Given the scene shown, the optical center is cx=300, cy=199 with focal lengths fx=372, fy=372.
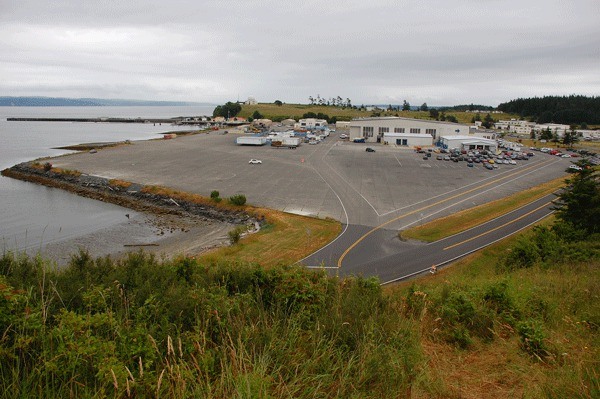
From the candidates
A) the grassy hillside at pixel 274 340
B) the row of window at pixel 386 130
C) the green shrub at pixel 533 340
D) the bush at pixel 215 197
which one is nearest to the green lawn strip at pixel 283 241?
the bush at pixel 215 197

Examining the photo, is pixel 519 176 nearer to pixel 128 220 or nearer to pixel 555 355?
pixel 128 220

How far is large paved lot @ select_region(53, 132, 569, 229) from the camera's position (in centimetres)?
3069

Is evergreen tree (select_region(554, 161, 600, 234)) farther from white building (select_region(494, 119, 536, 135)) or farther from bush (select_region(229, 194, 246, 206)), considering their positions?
white building (select_region(494, 119, 536, 135))

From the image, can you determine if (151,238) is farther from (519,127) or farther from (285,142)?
(519,127)

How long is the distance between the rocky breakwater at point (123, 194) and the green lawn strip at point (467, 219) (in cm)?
1143

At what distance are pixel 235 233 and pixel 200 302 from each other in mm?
19523

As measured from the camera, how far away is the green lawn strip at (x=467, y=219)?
23.8 metres

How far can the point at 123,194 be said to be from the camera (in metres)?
36.5

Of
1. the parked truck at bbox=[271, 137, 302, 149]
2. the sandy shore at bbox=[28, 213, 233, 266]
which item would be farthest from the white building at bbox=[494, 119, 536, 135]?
the sandy shore at bbox=[28, 213, 233, 266]

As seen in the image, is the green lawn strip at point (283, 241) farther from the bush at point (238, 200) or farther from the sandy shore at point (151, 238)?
the bush at point (238, 200)

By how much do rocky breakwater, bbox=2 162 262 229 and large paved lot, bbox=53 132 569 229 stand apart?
225cm

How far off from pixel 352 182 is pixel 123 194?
75.1 ft

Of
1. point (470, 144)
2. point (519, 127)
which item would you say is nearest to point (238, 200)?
point (470, 144)

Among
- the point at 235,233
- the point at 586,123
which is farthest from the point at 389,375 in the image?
the point at 586,123
